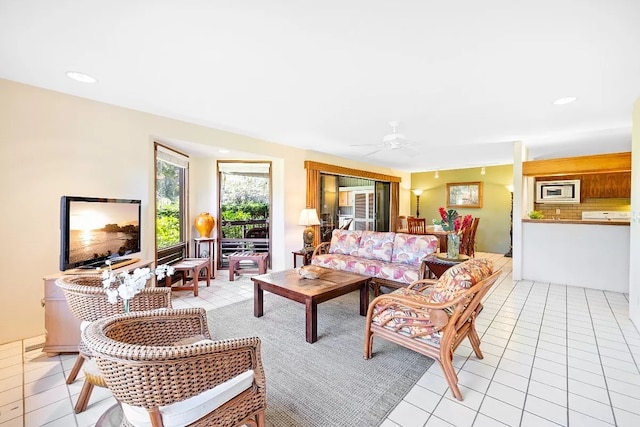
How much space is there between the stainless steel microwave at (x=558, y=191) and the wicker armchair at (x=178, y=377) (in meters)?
7.37

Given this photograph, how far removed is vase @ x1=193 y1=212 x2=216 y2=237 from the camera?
485 cm

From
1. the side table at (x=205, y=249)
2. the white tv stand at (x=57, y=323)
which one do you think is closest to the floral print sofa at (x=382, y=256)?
the side table at (x=205, y=249)

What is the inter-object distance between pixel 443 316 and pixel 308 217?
11.5 feet

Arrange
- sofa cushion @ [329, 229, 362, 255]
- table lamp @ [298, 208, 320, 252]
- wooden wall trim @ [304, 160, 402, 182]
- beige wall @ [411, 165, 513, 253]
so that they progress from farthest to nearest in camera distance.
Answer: beige wall @ [411, 165, 513, 253] → wooden wall trim @ [304, 160, 402, 182] → table lamp @ [298, 208, 320, 252] → sofa cushion @ [329, 229, 362, 255]

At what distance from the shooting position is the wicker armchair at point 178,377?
992 mm

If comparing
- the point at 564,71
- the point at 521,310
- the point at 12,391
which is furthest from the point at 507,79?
the point at 12,391

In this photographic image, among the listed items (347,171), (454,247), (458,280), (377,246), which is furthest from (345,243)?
(458,280)

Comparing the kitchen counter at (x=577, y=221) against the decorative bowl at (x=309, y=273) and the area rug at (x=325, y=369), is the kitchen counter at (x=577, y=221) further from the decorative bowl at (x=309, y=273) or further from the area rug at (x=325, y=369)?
the decorative bowl at (x=309, y=273)

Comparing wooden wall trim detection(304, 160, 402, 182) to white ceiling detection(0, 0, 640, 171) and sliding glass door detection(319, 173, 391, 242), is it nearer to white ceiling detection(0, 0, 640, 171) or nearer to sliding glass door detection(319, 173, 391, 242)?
sliding glass door detection(319, 173, 391, 242)

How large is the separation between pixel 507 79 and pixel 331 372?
2.92 meters

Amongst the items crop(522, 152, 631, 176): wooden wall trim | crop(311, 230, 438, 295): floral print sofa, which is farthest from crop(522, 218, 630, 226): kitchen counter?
crop(311, 230, 438, 295): floral print sofa

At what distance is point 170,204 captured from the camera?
14.8 ft

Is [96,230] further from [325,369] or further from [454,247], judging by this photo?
[454,247]

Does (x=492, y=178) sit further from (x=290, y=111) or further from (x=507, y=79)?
(x=290, y=111)
